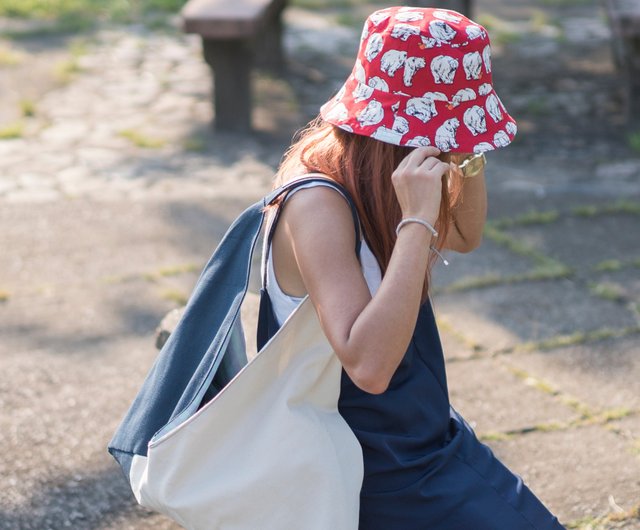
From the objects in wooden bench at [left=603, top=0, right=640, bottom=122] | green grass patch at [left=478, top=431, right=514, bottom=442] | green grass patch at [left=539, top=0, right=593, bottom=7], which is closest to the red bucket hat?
green grass patch at [left=478, top=431, right=514, bottom=442]

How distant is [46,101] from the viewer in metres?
6.67

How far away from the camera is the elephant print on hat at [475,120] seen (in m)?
1.90

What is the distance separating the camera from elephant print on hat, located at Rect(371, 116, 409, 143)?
6.04 feet

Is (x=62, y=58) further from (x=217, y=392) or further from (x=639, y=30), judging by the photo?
(x=217, y=392)

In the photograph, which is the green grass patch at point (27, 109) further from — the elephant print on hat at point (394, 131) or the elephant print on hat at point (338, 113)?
the elephant print on hat at point (394, 131)

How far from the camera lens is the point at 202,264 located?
165 inches

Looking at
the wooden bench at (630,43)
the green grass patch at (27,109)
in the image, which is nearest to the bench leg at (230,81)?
the green grass patch at (27,109)

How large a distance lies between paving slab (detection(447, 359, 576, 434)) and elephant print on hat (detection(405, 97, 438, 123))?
1342mm

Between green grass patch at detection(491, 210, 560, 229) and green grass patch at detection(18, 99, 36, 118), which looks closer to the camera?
green grass patch at detection(491, 210, 560, 229)

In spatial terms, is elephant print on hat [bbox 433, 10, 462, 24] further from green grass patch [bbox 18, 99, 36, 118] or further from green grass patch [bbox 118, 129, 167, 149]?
green grass patch [bbox 18, 99, 36, 118]

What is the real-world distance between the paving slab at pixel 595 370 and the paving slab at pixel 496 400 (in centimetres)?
9

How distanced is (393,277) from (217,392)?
0.42m

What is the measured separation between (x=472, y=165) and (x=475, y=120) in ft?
0.71

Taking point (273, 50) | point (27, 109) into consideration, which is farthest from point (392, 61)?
point (273, 50)
